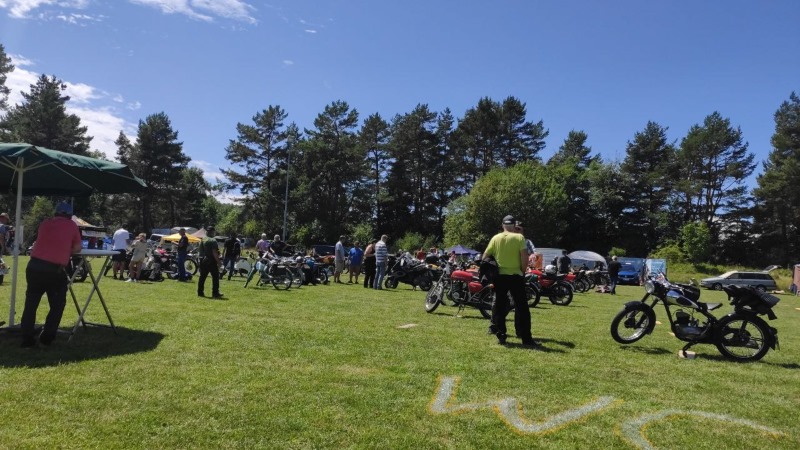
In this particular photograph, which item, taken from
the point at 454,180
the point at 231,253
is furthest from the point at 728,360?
the point at 454,180

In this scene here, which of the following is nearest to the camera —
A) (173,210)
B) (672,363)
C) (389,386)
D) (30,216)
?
(389,386)

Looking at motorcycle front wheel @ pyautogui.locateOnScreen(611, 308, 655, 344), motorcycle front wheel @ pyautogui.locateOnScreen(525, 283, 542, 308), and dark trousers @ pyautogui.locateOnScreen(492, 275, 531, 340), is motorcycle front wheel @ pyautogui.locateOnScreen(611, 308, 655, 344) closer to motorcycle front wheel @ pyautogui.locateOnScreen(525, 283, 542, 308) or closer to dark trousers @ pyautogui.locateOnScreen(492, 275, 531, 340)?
dark trousers @ pyautogui.locateOnScreen(492, 275, 531, 340)

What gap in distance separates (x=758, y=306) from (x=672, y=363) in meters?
1.51

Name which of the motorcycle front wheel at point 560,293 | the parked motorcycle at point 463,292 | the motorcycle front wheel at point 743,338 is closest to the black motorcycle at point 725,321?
the motorcycle front wheel at point 743,338

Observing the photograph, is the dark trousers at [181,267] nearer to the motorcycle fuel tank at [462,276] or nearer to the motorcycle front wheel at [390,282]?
the motorcycle front wheel at [390,282]

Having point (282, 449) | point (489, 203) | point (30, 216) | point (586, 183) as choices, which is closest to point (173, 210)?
point (30, 216)

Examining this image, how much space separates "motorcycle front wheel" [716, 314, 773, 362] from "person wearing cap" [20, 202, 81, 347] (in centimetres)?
770

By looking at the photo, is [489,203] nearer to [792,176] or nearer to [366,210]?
[366,210]

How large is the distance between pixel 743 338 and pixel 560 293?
691 cm

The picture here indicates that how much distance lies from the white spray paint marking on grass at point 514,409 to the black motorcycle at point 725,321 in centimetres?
300

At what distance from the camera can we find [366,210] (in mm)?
55250

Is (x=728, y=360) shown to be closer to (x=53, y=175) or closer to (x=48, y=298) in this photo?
(x=48, y=298)

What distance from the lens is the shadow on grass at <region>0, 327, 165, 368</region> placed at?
4.78m

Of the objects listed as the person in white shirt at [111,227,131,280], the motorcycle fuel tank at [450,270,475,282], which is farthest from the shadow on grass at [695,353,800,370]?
the person in white shirt at [111,227,131,280]
